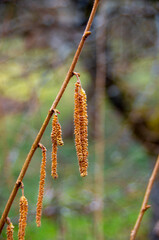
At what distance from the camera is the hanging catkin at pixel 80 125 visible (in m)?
0.51

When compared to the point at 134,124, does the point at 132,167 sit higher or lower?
lower

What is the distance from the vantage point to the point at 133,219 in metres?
3.74

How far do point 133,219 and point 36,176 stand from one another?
1258mm

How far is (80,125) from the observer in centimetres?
52

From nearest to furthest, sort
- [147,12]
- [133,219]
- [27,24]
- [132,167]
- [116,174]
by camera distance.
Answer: [147,12]
[27,24]
[116,174]
[133,219]
[132,167]

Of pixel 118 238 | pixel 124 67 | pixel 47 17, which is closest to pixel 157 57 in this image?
pixel 124 67

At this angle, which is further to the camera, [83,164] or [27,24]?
[27,24]

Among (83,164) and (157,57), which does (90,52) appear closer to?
(157,57)

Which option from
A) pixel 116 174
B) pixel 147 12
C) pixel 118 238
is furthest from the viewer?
pixel 116 174

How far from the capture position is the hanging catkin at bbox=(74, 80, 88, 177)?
0.51 metres

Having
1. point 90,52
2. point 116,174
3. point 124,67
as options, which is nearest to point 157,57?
point 124,67

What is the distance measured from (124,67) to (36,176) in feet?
6.44

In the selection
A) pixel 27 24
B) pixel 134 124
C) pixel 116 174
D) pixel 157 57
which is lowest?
pixel 116 174

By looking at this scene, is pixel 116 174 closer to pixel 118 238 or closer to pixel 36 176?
pixel 118 238
